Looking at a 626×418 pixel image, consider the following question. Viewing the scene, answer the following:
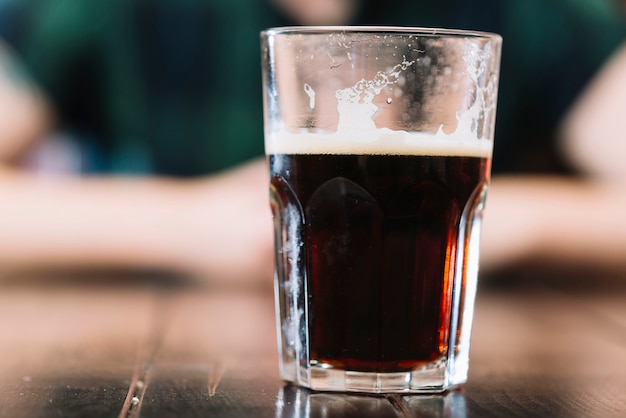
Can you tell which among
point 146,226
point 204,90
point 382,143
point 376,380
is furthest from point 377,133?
point 204,90

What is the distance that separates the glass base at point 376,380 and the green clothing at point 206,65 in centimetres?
195

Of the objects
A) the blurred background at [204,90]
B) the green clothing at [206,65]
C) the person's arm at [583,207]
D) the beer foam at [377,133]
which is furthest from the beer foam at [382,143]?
the green clothing at [206,65]

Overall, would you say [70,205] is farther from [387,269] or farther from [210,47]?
[387,269]

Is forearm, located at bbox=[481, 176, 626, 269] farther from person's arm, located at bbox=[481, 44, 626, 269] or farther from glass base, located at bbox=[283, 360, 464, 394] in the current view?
glass base, located at bbox=[283, 360, 464, 394]

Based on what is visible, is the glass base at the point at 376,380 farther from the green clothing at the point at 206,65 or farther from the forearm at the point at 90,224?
the green clothing at the point at 206,65

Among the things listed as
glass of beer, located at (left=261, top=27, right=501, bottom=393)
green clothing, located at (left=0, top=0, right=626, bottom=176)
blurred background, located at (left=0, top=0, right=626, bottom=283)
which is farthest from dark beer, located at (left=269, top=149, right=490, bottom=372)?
green clothing, located at (left=0, top=0, right=626, bottom=176)

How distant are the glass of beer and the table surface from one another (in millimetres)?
43

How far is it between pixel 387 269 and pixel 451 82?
16cm

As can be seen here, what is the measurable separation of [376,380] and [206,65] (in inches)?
83.5

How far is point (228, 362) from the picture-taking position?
79 cm

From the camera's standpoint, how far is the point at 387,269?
693 millimetres

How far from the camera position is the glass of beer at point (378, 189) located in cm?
68

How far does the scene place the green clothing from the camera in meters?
2.66

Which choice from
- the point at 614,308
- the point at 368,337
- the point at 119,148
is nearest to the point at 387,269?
the point at 368,337
